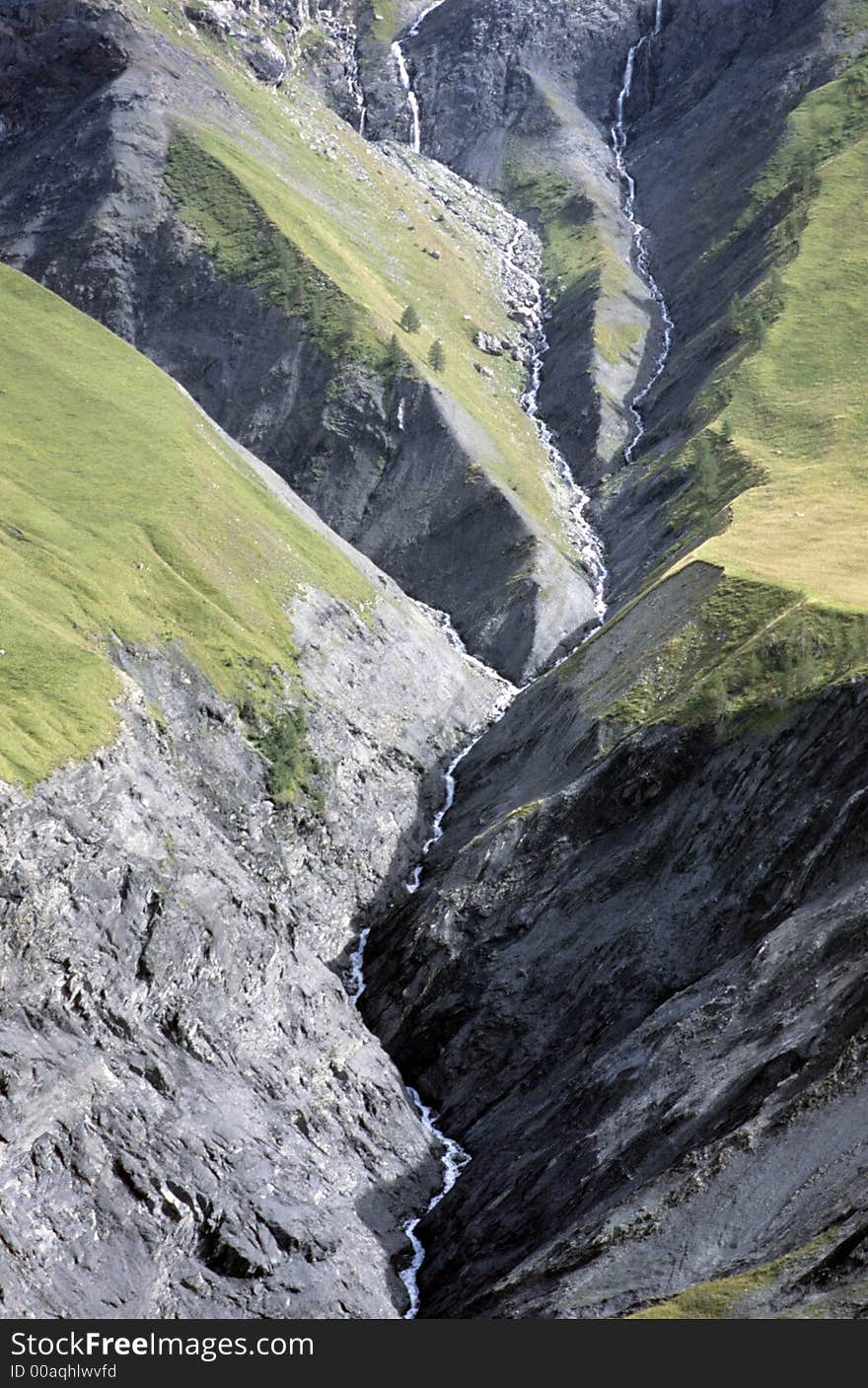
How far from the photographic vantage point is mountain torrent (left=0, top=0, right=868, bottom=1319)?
52.3 metres

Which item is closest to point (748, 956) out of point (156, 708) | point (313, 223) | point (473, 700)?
point (156, 708)

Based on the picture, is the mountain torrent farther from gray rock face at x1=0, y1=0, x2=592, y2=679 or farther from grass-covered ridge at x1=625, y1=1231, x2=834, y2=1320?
gray rock face at x1=0, y1=0, x2=592, y2=679

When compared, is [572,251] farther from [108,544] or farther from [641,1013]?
[641,1013]

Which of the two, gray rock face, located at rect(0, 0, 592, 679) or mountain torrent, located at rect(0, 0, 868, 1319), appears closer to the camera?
mountain torrent, located at rect(0, 0, 868, 1319)

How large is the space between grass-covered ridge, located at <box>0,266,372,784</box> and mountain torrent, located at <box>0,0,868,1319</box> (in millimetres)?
370

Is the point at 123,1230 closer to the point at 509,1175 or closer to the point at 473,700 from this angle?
the point at 509,1175

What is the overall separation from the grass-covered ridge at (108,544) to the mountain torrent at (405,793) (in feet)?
1.22

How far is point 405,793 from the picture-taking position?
91812 mm

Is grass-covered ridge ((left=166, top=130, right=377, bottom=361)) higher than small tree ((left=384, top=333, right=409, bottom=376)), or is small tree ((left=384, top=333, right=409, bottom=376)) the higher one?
grass-covered ridge ((left=166, top=130, right=377, bottom=361))

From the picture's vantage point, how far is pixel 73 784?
60406 mm

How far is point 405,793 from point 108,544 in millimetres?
24495

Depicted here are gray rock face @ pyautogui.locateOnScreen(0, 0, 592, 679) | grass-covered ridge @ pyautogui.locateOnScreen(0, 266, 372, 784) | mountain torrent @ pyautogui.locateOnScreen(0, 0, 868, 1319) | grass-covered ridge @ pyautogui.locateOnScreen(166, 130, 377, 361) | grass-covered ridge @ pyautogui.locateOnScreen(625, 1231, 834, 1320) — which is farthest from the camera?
grass-covered ridge @ pyautogui.locateOnScreen(166, 130, 377, 361)

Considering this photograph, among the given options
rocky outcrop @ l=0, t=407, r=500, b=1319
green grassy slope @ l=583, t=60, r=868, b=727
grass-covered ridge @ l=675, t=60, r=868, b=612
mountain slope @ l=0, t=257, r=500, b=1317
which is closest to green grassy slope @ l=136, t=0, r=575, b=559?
green grassy slope @ l=583, t=60, r=868, b=727

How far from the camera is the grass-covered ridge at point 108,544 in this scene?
6594cm
